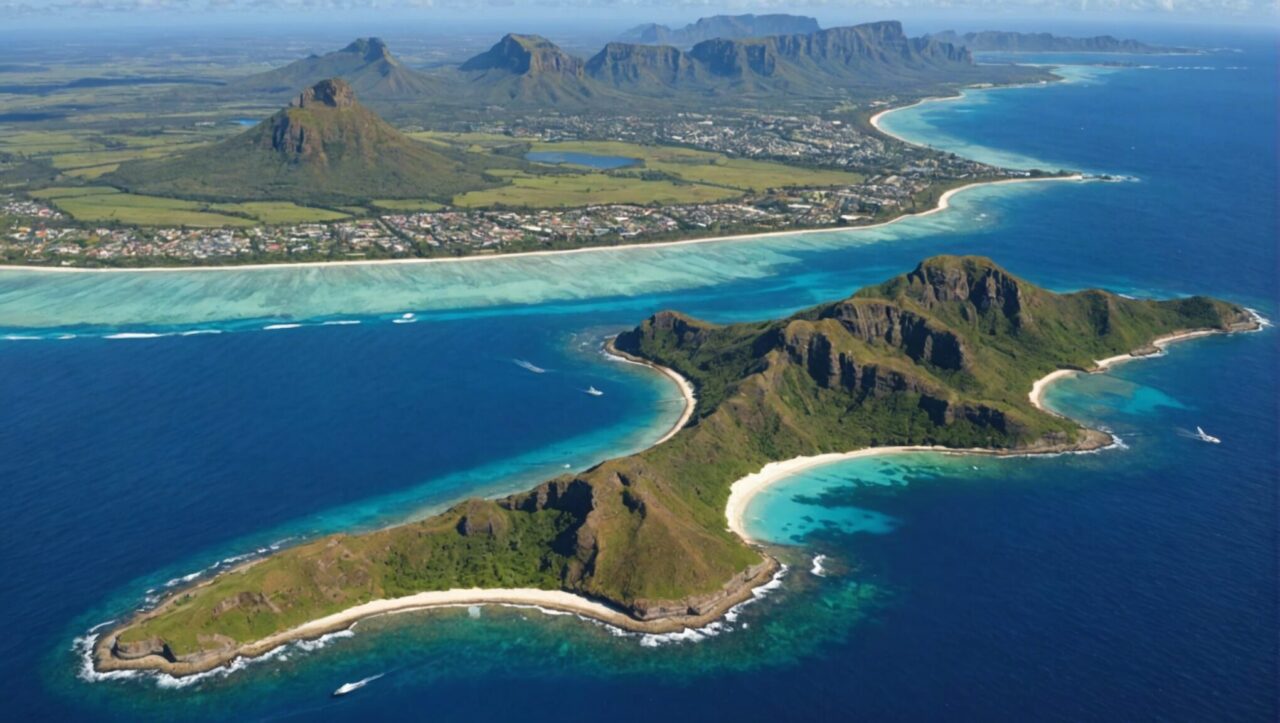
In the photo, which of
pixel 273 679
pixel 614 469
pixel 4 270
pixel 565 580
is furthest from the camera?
pixel 4 270

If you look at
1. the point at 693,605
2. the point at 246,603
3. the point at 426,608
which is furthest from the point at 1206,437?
the point at 246,603

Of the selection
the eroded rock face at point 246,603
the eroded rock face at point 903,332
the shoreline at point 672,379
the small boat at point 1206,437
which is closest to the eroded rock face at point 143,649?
the eroded rock face at point 246,603

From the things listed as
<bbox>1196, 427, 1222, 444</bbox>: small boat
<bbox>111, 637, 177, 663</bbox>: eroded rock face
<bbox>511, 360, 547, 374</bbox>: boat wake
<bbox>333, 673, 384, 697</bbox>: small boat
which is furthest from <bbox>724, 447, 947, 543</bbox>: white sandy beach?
<bbox>111, 637, 177, 663</bbox>: eroded rock face

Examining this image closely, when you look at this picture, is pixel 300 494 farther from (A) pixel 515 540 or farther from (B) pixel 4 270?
(B) pixel 4 270

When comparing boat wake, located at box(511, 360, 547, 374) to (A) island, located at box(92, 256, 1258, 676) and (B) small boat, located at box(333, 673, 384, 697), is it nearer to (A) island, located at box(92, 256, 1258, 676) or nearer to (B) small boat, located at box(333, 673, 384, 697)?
(A) island, located at box(92, 256, 1258, 676)

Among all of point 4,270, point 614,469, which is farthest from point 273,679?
point 4,270

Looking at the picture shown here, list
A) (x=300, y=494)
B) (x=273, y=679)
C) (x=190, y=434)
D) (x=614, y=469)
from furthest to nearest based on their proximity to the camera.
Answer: (x=190, y=434) < (x=300, y=494) < (x=614, y=469) < (x=273, y=679)
